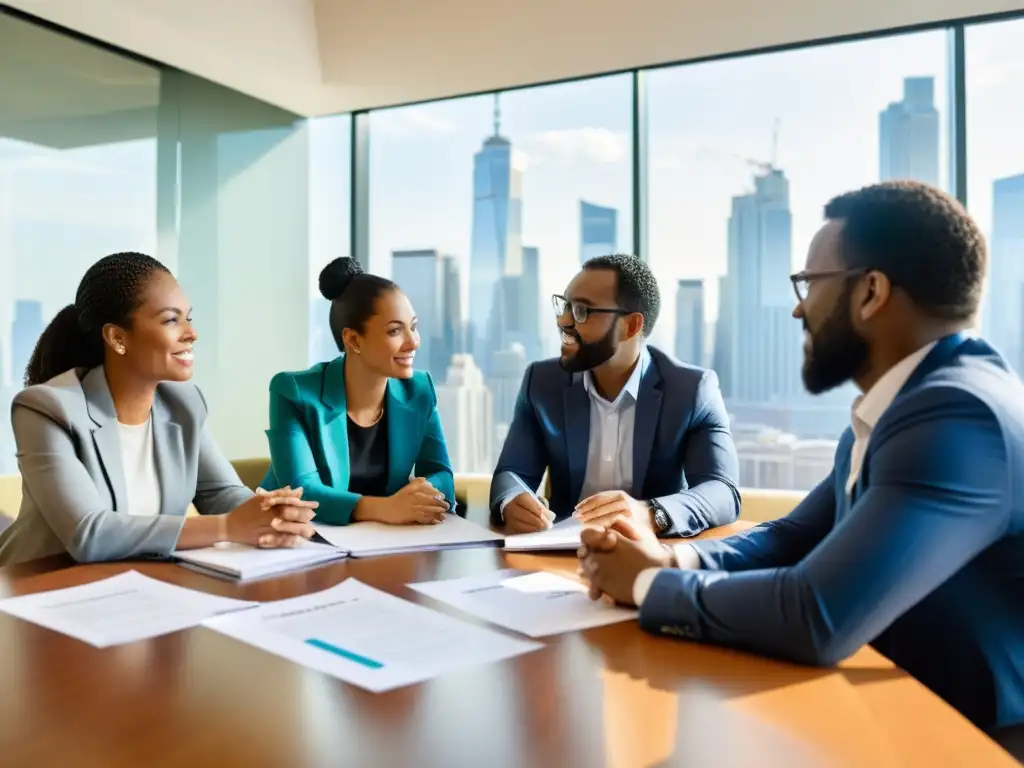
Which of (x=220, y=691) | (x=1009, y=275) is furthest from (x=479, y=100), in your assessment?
(x=220, y=691)

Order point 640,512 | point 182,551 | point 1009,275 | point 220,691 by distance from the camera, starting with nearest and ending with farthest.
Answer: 1. point 220,691
2. point 182,551
3. point 640,512
4. point 1009,275

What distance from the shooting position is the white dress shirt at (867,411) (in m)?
1.40

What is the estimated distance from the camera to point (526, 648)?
4.11 ft

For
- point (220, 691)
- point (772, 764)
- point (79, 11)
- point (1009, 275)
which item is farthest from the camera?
point (1009, 275)

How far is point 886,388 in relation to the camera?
1.49m

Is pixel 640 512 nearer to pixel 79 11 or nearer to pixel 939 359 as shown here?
pixel 939 359

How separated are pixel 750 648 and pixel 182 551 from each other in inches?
47.8

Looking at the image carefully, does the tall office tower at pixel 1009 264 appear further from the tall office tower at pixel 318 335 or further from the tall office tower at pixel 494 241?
the tall office tower at pixel 318 335

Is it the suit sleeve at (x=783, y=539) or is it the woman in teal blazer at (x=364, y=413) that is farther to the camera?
the woman in teal blazer at (x=364, y=413)

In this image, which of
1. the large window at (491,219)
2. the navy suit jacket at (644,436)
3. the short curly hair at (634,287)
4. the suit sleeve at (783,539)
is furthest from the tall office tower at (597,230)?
the suit sleeve at (783,539)

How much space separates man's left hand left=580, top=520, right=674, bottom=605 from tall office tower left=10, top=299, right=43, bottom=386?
10.5 feet

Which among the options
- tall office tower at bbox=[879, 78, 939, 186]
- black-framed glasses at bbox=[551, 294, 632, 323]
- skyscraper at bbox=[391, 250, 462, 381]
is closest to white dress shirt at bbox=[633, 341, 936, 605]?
black-framed glasses at bbox=[551, 294, 632, 323]

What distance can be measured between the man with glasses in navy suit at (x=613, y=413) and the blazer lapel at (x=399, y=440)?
0.29 meters

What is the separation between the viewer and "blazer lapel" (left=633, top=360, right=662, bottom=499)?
105 inches
